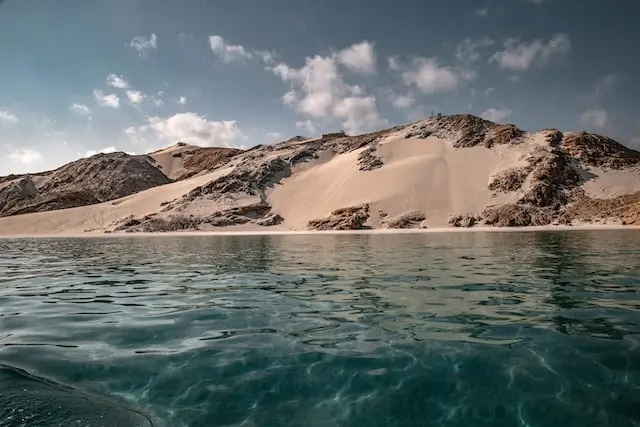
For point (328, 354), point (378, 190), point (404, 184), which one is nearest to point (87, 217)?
point (378, 190)

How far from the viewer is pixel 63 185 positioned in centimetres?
10706

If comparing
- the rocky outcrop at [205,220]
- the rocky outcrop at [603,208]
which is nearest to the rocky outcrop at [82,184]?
the rocky outcrop at [205,220]

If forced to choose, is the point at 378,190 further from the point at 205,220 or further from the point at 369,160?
the point at 205,220

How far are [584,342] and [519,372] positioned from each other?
76.8 inches

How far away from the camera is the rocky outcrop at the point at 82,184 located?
9056 cm

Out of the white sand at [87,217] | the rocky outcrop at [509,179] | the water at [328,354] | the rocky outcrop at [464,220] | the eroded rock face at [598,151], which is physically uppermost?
the eroded rock face at [598,151]

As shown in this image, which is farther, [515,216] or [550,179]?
[550,179]

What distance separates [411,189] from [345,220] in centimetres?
1107

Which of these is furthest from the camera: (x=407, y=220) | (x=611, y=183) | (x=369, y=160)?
(x=369, y=160)

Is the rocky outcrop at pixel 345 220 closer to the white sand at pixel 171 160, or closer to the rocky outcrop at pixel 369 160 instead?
the rocky outcrop at pixel 369 160

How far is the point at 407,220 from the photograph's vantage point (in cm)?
5478

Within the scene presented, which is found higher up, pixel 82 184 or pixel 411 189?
pixel 82 184

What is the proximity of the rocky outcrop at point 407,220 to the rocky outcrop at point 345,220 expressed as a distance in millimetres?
3098

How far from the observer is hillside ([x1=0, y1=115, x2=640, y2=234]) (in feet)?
180
